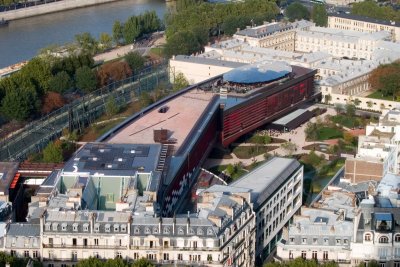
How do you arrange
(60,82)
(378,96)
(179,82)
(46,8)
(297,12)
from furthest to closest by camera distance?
(46,8) < (297,12) < (179,82) < (378,96) < (60,82)

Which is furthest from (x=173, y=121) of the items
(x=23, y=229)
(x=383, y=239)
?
(x=383, y=239)

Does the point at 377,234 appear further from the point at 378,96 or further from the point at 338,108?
the point at 378,96

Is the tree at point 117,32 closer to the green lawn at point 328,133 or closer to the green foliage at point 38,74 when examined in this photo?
the green foliage at point 38,74

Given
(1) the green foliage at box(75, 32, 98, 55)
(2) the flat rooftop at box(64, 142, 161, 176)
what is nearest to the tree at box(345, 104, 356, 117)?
(2) the flat rooftop at box(64, 142, 161, 176)

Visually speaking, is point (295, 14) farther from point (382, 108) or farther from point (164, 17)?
point (382, 108)

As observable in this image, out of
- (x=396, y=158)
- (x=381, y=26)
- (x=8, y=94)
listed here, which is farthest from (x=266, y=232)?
(x=381, y=26)

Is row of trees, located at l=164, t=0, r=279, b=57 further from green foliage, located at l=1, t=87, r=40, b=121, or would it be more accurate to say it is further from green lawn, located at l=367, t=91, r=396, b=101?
green foliage, located at l=1, t=87, r=40, b=121

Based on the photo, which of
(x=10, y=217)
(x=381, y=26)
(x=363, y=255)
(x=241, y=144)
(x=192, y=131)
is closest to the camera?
(x=363, y=255)

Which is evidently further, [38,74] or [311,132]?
[38,74]

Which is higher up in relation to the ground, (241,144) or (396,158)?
(396,158)
